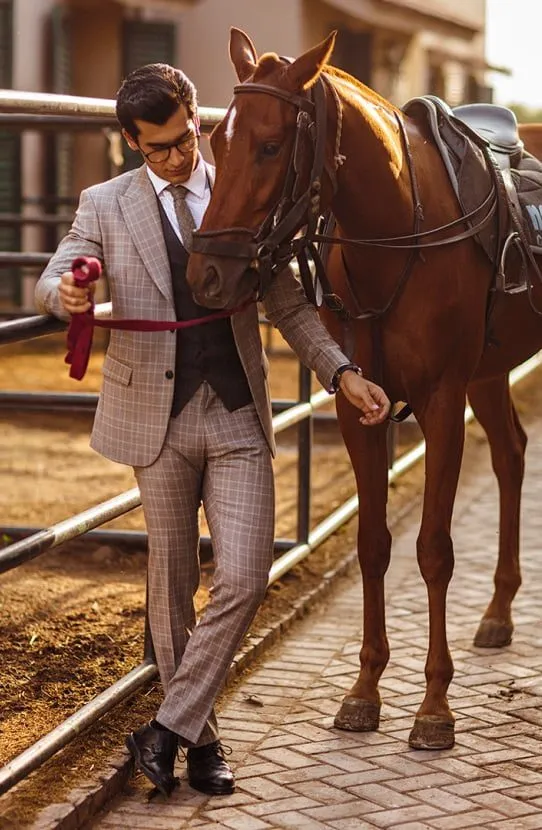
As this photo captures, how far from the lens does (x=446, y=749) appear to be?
4602 mm

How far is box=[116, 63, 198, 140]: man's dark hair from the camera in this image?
12.2 ft

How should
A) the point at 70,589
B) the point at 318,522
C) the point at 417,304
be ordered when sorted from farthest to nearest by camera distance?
1. the point at 318,522
2. the point at 70,589
3. the point at 417,304

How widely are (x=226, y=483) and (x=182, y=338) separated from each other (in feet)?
1.31

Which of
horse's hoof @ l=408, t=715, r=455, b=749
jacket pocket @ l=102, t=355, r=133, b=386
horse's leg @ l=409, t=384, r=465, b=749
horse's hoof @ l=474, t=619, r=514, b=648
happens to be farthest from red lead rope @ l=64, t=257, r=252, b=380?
horse's hoof @ l=474, t=619, r=514, b=648

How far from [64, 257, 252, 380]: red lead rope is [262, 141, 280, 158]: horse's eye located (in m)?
0.38

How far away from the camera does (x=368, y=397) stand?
391 centimetres

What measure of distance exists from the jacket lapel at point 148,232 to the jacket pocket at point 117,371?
217 mm

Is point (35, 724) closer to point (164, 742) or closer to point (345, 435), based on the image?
point (164, 742)

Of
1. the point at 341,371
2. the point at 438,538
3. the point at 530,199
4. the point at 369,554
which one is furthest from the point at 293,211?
the point at 530,199

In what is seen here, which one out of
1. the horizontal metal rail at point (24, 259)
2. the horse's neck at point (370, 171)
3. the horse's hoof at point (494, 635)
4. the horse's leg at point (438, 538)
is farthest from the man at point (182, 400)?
the horizontal metal rail at point (24, 259)

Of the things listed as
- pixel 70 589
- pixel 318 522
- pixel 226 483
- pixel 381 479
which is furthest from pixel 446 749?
pixel 318 522

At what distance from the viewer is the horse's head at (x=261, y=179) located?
147 inches

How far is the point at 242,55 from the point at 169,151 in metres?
0.40

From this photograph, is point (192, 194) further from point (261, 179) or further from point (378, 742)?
point (378, 742)
